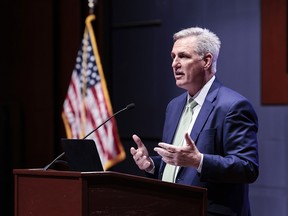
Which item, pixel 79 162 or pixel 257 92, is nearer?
pixel 79 162

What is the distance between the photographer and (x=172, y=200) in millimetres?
2215

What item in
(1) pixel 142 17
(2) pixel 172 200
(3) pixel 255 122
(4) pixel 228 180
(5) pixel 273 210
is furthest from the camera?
(1) pixel 142 17

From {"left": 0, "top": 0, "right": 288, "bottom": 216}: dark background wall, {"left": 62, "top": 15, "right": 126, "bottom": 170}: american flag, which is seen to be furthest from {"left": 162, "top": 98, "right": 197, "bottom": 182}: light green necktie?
{"left": 62, "top": 15, "right": 126, "bottom": 170}: american flag

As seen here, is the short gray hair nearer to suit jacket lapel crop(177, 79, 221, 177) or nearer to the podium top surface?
suit jacket lapel crop(177, 79, 221, 177)

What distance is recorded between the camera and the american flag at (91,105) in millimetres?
4664

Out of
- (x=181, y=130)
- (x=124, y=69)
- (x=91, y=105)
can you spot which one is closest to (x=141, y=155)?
(x=181, y=130)

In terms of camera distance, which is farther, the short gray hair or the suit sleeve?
the short gray hair

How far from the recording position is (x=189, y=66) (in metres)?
2.80

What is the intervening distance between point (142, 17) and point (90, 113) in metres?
0.92

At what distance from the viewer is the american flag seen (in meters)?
4.66

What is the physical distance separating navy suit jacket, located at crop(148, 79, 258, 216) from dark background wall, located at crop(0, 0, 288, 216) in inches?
51.5

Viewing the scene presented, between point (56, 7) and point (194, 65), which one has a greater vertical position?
point (56, 7)

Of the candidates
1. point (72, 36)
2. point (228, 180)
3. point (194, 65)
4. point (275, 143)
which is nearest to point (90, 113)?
point (72, 36)

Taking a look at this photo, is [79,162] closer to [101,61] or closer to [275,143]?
[275,143]
